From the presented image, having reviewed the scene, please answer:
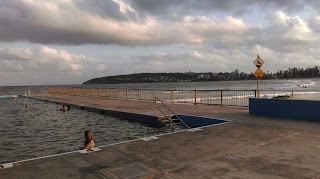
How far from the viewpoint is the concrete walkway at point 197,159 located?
18.8 ft

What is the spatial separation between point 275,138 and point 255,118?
4339mm

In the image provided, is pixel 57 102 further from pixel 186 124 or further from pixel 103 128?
pixel 186 124

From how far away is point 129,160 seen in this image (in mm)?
6711

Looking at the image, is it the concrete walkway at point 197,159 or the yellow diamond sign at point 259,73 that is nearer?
the concrete walkway at point 197,159

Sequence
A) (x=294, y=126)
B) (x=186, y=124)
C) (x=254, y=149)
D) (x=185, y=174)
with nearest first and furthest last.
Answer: (x=185, y=174), (x=254, y=149), (x=294, y=126), (x=186, y=124)

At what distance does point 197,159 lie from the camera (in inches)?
262

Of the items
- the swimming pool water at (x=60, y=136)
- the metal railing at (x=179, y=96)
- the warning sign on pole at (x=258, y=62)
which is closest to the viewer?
the swimming pool water at (x=60, y=136)

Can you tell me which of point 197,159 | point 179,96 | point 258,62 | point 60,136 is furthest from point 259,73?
point 179,96

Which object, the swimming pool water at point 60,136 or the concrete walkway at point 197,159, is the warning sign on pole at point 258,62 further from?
the concrete walkway at point 197,159

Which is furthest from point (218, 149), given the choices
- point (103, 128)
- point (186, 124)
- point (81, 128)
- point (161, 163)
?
point (81, 128)

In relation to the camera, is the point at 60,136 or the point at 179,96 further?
the point at 179,96

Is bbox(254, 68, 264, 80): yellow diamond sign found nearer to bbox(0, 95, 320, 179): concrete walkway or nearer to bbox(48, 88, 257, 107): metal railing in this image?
bbox(48, 88, 257, 107): metal railing

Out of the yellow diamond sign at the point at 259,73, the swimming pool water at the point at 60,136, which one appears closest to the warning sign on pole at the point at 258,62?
the yellow diamond sign at the point at 259,73

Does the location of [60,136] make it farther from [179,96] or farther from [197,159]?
[179,96]
